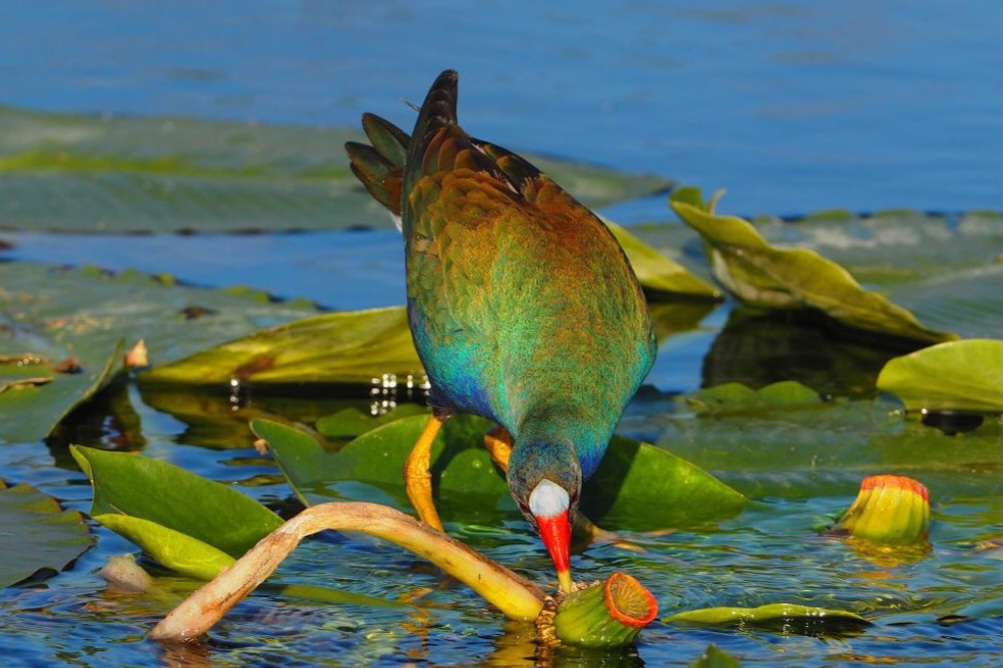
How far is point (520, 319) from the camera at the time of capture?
3371 mm

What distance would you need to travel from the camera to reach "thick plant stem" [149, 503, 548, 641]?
9.02 ft

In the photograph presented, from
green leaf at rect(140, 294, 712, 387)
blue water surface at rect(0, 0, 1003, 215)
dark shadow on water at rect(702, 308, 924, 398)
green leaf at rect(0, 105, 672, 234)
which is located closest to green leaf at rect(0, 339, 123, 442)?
green leaf at rect(140, 294, 712, 387)

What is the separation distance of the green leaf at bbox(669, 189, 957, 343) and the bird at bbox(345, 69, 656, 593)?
92 centimetres

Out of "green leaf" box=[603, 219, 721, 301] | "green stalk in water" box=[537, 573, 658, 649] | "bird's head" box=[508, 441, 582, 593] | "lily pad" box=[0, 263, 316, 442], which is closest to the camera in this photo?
"green stalk in water" box=[537, 573, 658, 649]

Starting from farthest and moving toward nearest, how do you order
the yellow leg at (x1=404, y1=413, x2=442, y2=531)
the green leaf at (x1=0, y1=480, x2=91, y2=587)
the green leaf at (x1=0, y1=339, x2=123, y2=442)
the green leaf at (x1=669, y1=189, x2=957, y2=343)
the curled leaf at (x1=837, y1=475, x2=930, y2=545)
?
1. the green leaf at (x1=669, y1=189, x2=957, y2=343)
2. the green leaf at (x1=0, y1=339, x2=123, y2=442)
3. the yellow leg at (x1=404, y1=413, x2=442, y2=531)
4. the curled leaf at (x1=837, y1=475, x2=930, y2=545)
5. the green leaf at (x1=0, y1=480, x2=91, y2=587)

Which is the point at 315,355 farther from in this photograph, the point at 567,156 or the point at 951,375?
the point at 567,156

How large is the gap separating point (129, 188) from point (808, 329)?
2739 millimetres

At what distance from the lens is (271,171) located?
22.2ft

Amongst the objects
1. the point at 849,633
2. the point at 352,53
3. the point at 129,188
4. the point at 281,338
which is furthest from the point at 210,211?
the point at 849,633

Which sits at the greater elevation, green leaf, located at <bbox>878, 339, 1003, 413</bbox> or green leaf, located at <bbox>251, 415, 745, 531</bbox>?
green leaf, located at <bbox>878, 339, 1003, 413</bbox>

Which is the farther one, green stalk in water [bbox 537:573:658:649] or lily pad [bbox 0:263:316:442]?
lily pad [bbox 0:263:316:442]

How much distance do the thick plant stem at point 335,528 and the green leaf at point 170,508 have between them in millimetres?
206

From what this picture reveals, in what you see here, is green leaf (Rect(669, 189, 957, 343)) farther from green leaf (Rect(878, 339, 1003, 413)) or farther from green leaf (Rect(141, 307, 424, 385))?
green leaf (Rect(141, 307, 424, 385))

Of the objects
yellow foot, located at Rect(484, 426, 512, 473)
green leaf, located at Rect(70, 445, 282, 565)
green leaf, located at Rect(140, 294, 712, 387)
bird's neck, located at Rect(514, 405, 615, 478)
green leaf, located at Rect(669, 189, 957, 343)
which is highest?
green leaf, located at Rect(669, 189, 957, 343)
